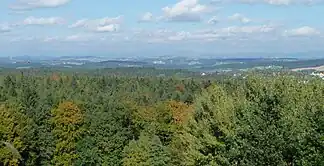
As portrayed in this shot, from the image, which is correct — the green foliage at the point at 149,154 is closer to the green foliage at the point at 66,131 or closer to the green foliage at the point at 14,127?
the green foliage at the point at 66,131

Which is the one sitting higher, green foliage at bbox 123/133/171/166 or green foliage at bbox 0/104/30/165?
green foliage at bbox 0/104/30/165

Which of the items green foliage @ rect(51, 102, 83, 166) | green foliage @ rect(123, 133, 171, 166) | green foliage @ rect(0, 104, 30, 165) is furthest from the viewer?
green foliage @ rect(51, 102, 83, 166)

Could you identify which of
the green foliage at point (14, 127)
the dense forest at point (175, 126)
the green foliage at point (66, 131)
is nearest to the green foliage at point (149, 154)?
the dense forest at point (175, 126)

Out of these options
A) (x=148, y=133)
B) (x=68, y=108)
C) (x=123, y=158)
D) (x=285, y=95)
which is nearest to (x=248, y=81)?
(x=285, y=95)

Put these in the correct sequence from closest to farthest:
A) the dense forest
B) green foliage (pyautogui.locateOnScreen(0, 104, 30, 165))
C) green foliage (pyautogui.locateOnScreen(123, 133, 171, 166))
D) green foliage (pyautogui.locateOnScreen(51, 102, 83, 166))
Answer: the dense forest
green foliage (pyautogui.locateOnScreen(123, 133, 171, 166))
green foliage (pyautogui.locateOnScreen(0, 104, 30, 165))
green foliage (pyautogui.locateOnScreen(51, 102, 83, 166))

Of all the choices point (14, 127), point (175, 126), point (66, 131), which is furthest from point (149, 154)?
point (175, 126)

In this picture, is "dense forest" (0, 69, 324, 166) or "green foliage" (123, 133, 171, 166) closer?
"dense forest" (0, 69, 324, 166)

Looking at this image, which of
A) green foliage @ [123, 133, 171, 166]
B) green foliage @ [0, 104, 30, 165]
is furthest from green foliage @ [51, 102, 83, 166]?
green foliage @ [123, 133, 171, 166]

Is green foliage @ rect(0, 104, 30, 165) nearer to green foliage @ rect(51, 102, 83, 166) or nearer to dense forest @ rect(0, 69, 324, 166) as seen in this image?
dense forest @ rect(0, 69, 324, 166)

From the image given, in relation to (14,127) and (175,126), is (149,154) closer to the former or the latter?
(14,127)
